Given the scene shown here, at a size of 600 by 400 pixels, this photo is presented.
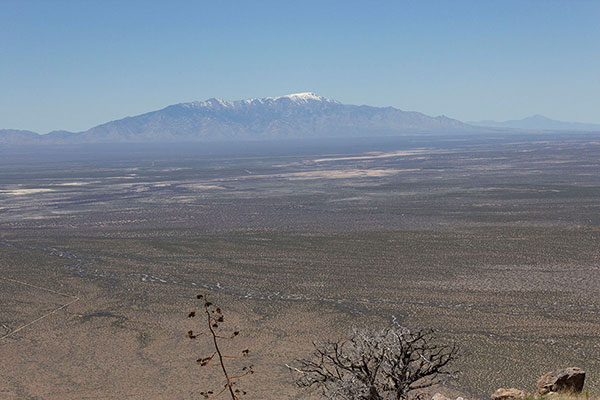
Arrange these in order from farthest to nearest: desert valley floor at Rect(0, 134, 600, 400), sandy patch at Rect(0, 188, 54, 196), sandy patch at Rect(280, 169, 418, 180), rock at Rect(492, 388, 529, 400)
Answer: sandy patch at Rect(280, 169, 418, 180)
sandy patch at Rect(0, 188, 54, 196)
desert valley floor at Rect(0, 134, 600, 400)
rock at Rect(492, 388, 529, 400)

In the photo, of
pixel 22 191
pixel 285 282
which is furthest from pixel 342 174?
pixel 285 282

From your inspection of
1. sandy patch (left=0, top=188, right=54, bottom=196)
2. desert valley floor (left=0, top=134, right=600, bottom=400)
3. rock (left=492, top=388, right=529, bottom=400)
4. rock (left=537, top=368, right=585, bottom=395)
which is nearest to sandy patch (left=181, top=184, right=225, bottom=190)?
desert valley floor (left=0, top=134, right=600, bottom=400)

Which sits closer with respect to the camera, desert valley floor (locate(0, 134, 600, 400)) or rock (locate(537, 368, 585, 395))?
rock (locate(537, 368, 585, 395))

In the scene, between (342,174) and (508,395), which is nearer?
(508,395)

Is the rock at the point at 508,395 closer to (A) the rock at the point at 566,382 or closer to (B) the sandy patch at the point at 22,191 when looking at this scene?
(A) the rock at the point at 566,382

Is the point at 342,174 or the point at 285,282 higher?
the point at 342,174

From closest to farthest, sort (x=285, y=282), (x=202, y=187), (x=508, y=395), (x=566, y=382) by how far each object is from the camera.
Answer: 1. (x=566, y=382)
2. (x=508, y=395)
3. (x=285, y=282)
4. (x=202, y=187)

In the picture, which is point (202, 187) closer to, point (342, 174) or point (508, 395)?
point (342, 174)

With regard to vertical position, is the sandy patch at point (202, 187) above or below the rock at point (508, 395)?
above

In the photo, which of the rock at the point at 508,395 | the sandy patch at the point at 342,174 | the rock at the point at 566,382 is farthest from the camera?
the sandy patch at the point at 342,174

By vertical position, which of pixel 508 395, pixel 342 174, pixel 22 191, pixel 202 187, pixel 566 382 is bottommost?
pixel 508 395

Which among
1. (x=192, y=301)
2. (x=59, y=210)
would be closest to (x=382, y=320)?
(x=192, y=301)

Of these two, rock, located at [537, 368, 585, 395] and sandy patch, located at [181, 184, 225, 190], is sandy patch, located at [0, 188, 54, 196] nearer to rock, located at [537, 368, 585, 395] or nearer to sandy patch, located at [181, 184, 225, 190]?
sandy patch, located at [181, 184, 225, 190]

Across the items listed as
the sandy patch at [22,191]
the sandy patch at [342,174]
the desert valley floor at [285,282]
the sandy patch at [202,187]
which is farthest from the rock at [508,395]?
the sandy patch at [342,174]
